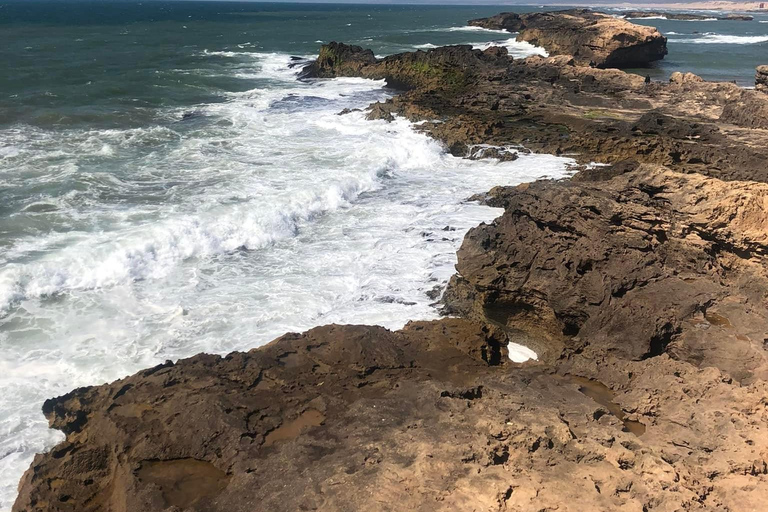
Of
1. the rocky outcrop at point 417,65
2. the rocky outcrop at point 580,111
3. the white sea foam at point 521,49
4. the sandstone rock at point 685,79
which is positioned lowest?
the rocky outcrop at point 580,111

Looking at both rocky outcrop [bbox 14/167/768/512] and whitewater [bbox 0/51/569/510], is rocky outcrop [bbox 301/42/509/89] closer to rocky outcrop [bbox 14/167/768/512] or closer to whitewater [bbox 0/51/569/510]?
whitewater [bbox 0/51/569/510]

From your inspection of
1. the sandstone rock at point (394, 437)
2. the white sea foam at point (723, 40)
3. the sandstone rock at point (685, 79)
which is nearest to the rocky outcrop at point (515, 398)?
the sandstone rock at point (394, 437)

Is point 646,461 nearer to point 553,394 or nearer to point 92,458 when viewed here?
point 553,394

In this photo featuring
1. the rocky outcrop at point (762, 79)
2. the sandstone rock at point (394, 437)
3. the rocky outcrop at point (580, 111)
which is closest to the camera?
the sandstone rock at point (394, 437)

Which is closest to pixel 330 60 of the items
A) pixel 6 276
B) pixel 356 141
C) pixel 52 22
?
pixel 356 141

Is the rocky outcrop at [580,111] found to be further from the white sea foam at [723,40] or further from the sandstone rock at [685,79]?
the white sea foam at [723,40]

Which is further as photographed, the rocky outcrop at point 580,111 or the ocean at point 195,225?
the rocky outcrop at point 580,111

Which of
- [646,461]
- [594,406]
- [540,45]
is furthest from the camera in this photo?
[540,45]

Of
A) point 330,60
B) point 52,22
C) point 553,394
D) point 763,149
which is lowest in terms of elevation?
point 553,394
